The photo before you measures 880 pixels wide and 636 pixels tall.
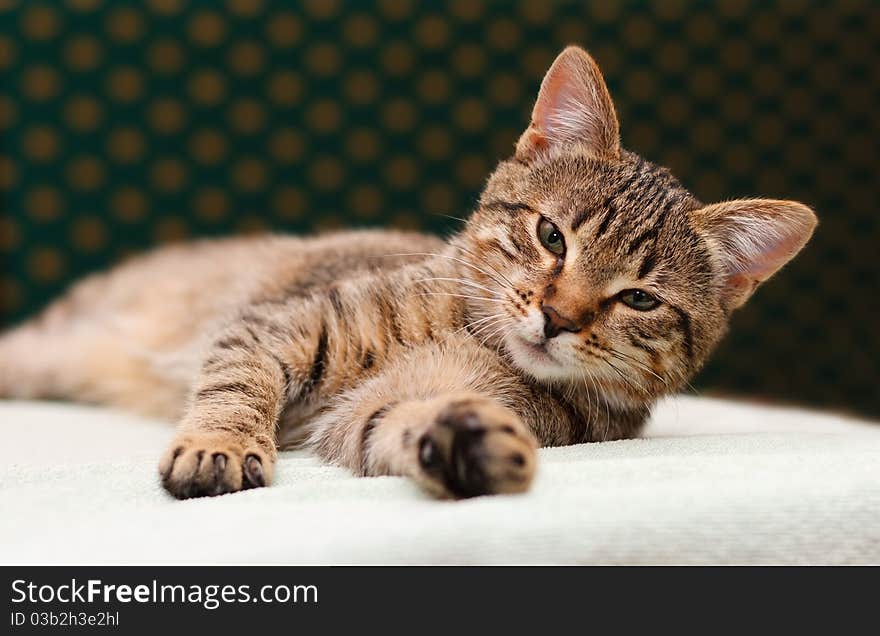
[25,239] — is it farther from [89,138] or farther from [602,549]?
[602,549]

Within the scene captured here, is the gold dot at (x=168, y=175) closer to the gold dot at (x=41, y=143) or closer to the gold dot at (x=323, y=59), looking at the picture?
the gold dot at (x=41, y=143)

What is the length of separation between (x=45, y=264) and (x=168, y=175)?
41 cm

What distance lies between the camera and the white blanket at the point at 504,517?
0.61m

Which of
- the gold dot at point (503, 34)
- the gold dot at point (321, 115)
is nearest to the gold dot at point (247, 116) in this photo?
the gold dot at point (321, 115)

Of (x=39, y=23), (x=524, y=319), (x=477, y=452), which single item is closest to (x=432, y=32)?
(x=39, y=23)

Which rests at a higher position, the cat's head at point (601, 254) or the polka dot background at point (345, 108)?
the polka dot background at point (345, 108)

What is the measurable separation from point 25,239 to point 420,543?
6.51 feet

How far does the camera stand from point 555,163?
115 cm

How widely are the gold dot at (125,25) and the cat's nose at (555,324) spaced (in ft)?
5.64

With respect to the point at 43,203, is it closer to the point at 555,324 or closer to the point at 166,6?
the point at 166,6

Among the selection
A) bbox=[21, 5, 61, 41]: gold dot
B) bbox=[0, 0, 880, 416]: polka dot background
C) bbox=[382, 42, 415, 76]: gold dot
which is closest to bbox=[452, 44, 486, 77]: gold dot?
bbox=[0, 0, 880, 416]: polka dot background

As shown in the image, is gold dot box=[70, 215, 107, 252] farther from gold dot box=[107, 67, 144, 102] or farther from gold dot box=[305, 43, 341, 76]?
gold dot box=[305, 43, 341, 76]

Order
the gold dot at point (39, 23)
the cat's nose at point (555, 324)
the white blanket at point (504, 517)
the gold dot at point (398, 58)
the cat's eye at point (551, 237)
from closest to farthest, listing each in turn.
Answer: the white blanket at point (504, 517)
the cat's nose at point (555, 324)
the cat's eye at point (551, 237)
the gold dot at point (39, 23)
the gold dot at point (398, 58)
